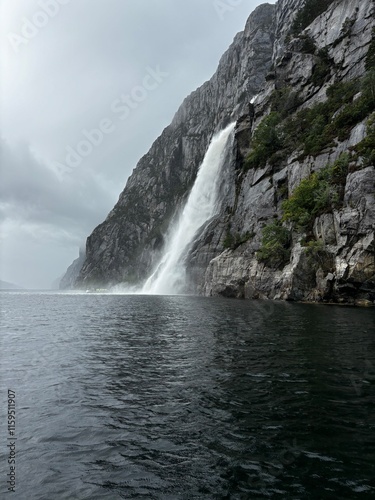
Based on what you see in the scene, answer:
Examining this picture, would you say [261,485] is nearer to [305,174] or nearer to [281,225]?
[281,225]

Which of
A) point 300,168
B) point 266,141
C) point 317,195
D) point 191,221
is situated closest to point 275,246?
point 317,195

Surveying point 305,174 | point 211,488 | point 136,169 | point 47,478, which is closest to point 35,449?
point 47,478

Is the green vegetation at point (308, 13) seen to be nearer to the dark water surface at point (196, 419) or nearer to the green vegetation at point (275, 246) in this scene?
the green vegetation at point (275, 246)

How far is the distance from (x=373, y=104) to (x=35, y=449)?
183 ft

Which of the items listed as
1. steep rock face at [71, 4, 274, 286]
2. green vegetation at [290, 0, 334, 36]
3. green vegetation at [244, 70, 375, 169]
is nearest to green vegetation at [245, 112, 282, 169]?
green vegetation at [244, 70, 375, 169]

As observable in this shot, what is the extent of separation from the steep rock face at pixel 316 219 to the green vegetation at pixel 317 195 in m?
1.78

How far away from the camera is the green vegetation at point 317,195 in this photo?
43.7 metres

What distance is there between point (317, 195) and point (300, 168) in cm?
1144

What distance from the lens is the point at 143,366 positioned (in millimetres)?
14383

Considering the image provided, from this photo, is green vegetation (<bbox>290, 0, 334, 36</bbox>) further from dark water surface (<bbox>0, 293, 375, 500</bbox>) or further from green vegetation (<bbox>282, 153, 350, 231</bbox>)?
dark water surface (<bbox>0, 293, 375, 500</bbox>)

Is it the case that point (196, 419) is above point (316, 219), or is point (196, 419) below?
below

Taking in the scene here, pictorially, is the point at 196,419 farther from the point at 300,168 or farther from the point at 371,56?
the point at 371,56

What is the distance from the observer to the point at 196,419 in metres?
9.08

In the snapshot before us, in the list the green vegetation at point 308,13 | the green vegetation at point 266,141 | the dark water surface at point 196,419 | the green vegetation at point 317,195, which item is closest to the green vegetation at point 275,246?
the green vegetation at point 317,195
